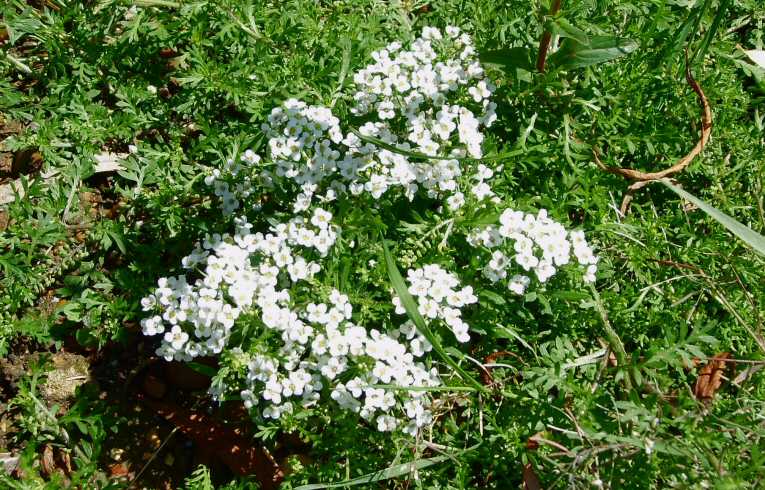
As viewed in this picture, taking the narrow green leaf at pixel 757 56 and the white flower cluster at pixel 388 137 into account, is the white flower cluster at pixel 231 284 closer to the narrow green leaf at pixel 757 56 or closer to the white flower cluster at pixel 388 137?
the white flower cluster at pixel 388 137

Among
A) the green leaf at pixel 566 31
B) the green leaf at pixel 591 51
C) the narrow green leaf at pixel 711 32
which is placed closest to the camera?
the green leaf at pixel 566 31

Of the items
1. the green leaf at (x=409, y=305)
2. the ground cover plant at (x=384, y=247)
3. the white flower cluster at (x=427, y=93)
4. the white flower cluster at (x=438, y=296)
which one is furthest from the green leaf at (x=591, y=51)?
the green leaf at (x=409, y=305)

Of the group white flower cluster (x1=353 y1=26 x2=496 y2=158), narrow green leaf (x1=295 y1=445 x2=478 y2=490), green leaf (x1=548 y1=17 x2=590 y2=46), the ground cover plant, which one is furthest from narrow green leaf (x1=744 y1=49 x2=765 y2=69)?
narrow green leaf (x1=295 y1=445 x2=478 y2=490)

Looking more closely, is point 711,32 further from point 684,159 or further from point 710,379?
point 710,379

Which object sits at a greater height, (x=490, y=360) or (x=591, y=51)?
(x=591, y=51)

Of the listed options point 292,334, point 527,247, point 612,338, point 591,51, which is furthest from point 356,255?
point 591,51

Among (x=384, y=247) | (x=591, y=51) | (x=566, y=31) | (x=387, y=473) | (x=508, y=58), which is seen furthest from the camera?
(x=508, y=58)

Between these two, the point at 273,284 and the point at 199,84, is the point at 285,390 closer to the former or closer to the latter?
the point at 273,284

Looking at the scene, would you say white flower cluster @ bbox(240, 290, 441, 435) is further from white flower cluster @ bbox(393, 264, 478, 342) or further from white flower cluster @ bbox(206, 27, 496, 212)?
white flower cluster @ bbox(206, 27, 496, 212)

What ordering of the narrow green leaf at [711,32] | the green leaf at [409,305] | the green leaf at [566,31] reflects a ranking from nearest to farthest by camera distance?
the green leaf at [409,305], the green leaf at [566,31], the narrow green leaf at [711,32]
